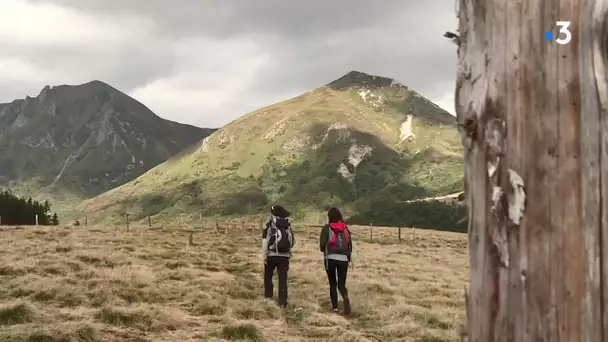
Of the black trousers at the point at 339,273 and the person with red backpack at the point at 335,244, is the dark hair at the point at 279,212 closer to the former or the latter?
the person with red backpack at the point at 335,244

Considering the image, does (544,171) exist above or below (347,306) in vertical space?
above

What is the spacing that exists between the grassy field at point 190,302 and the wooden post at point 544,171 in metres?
7.24

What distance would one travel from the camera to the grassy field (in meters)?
8.68

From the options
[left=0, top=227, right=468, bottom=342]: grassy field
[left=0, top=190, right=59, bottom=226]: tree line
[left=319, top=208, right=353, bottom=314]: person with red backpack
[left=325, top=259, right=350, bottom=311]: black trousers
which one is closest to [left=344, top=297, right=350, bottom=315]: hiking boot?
[left=325, top=259, right=350, bottom=311]: black trousers

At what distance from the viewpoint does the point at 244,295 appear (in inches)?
497

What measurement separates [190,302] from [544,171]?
1048 centimetres

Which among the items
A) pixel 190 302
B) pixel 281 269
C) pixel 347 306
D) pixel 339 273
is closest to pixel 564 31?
pixel 339 273

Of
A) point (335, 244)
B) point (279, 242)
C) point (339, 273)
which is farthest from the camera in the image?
point (279, 242)

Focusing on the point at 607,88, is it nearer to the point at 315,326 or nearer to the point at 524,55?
the point at 524,55

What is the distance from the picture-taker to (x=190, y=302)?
11242 mm

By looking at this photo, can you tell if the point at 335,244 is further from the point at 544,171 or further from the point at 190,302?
the point at 544,171

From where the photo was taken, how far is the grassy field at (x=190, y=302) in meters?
8.68

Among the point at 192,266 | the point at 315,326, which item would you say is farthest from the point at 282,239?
the point at 192,266

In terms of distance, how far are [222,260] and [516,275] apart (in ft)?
62.3
